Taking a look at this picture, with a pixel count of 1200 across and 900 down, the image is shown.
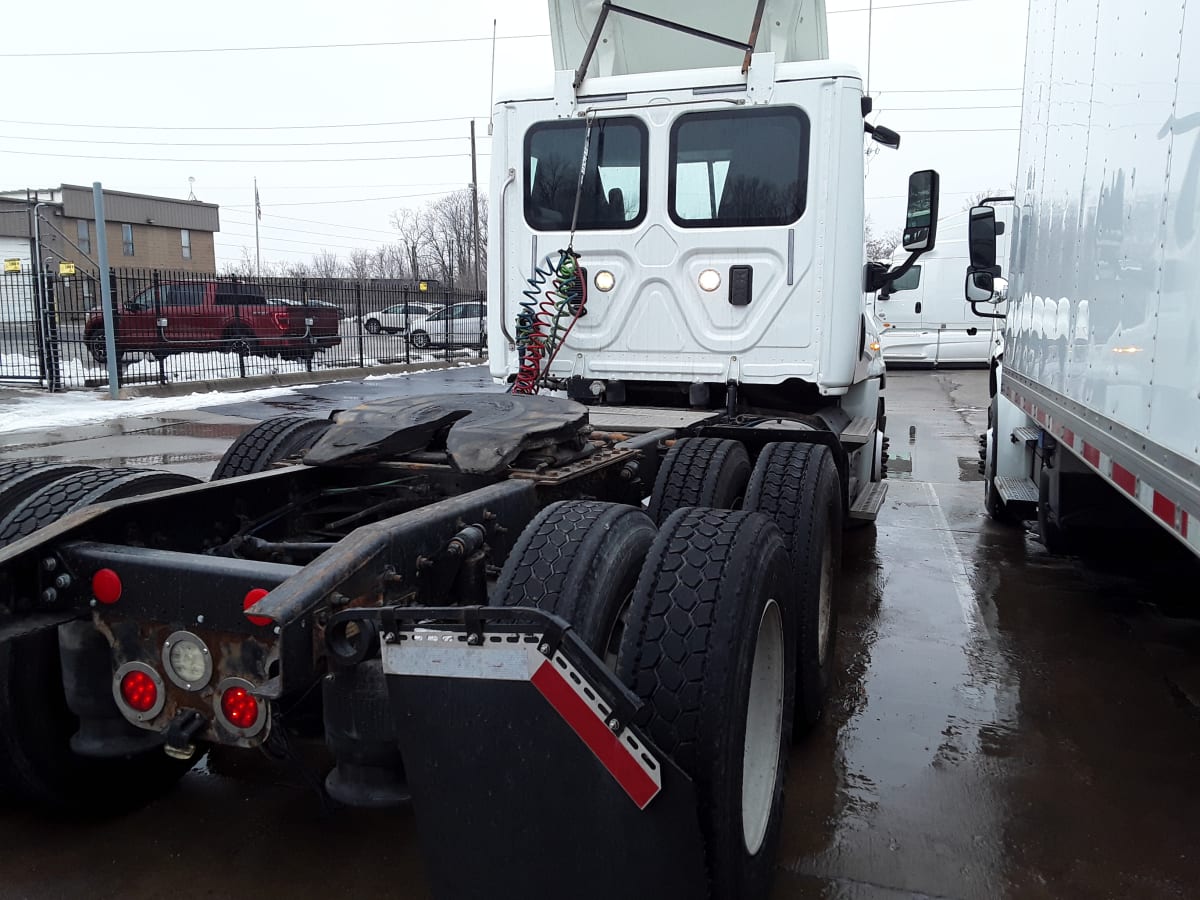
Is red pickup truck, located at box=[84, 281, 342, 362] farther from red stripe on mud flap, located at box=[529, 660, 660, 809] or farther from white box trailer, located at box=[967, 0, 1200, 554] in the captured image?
red stripe on mud flap, located at box=[529, 660, 660, 809]

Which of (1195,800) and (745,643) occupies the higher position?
(745,643)

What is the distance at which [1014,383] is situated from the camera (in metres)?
6.18

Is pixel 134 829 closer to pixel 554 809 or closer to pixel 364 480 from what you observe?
pixel 364 480

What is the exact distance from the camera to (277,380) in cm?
1819

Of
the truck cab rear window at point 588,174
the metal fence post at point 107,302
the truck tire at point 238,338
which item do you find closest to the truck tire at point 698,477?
the truck cab rear window at point 588,174

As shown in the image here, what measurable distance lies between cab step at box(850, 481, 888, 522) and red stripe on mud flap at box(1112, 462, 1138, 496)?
7.60 ft

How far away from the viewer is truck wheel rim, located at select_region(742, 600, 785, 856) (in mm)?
2609

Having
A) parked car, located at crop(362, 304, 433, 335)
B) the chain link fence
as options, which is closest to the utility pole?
parked car, located at crop(362, 304, 433, 335)

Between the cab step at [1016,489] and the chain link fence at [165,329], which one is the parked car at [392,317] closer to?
the chain link fence at [165,329]

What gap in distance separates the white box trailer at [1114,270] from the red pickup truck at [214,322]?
1508 centimetres

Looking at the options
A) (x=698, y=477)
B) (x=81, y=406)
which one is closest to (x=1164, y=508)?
(x=698, y=477)

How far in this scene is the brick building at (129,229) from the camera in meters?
43.7

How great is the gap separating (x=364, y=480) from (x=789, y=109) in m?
3.08

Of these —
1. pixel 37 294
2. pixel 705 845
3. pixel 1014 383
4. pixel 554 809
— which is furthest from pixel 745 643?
pixel 37 294
